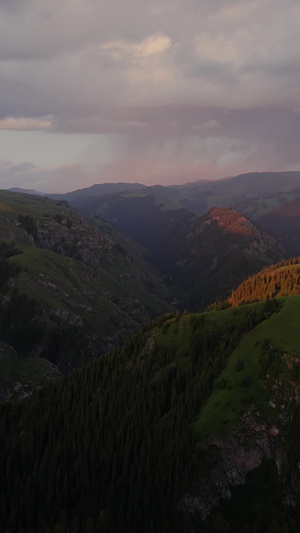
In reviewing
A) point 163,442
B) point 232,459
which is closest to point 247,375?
point 232,459

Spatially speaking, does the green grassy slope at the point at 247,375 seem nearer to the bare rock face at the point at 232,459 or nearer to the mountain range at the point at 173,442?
the mountain range at the point at 173,442

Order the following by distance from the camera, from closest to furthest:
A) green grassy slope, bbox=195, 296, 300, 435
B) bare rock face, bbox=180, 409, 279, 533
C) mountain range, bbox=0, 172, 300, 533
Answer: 1. mountain range, bbox=0, 172, 300, 533
2. bare rock face, bbox=180, 409, 279, 533
3. green grassy slope, bbox=195, 296, 300, 435

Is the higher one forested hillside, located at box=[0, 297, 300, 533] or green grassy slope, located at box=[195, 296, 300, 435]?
green grassy slope, located at box=[195, 296, 300, 435]

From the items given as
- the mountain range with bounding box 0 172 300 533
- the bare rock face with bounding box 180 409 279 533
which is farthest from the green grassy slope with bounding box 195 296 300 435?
the bare rock face with bounding box 180 409 279 533

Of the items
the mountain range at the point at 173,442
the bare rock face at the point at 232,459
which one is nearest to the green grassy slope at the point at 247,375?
the mountain range at the point at 173,442

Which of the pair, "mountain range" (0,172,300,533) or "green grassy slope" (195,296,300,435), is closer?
"mountain range" (0,172,300,533)

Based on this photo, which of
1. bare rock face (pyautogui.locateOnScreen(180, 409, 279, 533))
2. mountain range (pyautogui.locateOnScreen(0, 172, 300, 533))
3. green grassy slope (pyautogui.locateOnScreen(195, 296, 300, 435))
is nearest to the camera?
mountain range (pyautogui.locateOnScreen(0, 172, 300, 533))

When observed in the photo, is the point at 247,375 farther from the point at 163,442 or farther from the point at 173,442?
the point at 163,442

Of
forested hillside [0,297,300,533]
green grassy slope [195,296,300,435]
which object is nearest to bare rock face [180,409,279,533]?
forested hillside [0,297,300,533]

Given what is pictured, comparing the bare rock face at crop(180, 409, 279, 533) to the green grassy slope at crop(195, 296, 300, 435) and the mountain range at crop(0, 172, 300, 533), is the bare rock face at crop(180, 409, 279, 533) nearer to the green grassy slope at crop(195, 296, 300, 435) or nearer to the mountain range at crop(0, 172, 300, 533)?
the mountain range at crop(0, 172, 300, 533)
